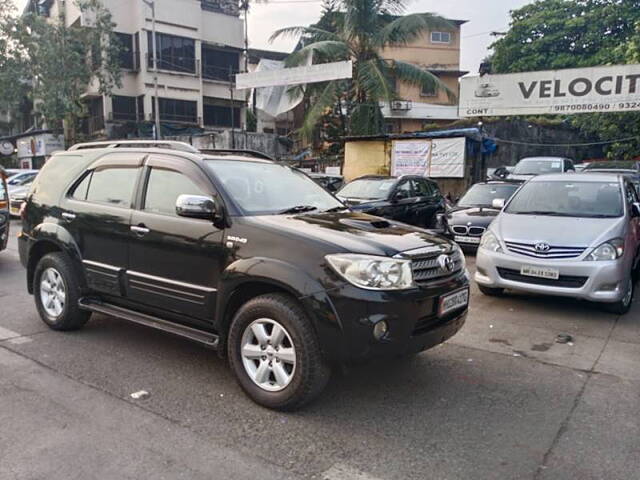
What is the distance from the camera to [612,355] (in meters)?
4.82

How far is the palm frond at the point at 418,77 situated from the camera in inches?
753

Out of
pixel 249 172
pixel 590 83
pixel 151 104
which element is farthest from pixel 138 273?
pixel 151 104

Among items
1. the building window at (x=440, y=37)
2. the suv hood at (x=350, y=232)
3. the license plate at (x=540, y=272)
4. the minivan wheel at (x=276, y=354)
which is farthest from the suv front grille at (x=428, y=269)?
the building window at (x=440, y=37)

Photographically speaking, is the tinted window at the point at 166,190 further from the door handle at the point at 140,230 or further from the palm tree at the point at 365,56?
the palm tree at the point at 365,56

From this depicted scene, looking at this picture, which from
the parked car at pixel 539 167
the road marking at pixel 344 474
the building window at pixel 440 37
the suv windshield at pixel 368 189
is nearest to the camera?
the road marking at pixel 344 474

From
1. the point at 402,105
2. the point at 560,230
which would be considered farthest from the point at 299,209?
the point at 402,105

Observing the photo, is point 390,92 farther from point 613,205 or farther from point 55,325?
point 55,325

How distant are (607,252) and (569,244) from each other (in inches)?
16.0

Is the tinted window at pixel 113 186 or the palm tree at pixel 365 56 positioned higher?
the palm tree at pixel 365 56

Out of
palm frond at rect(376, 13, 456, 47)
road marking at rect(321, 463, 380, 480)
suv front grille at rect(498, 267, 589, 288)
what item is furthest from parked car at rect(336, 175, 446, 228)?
palm frond at rect(376, 13, 456, 47)

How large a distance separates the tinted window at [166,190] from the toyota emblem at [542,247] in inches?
157

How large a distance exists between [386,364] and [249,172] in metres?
2.06

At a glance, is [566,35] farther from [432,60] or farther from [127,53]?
[127,53]

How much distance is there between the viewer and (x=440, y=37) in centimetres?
3653
